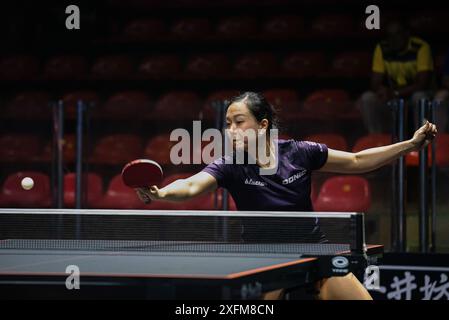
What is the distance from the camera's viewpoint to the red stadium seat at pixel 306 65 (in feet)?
34.5

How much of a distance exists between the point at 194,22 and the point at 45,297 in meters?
7.26

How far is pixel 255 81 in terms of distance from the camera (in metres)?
10.7

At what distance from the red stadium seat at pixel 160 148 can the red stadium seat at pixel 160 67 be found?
3426 mm

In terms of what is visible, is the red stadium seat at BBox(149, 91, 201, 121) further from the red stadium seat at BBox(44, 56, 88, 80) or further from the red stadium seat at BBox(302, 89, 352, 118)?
the red stadium seat at BBox(44, 56, 88, 80)

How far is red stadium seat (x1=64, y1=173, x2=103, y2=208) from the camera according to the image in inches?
295

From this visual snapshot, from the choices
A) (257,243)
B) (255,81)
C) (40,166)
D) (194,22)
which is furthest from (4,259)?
(194,22)

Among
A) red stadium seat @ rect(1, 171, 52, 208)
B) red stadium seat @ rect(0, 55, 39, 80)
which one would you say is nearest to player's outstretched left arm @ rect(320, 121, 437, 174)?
red stadium seat @ rect(1, 171, 52, 208)

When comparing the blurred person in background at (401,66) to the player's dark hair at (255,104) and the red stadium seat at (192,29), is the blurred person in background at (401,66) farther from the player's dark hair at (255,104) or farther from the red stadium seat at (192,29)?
the player's dark hair at (255,104)

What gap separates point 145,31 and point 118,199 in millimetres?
4351

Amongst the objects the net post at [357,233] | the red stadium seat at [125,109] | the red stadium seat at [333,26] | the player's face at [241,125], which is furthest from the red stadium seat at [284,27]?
the net post at [357,233]

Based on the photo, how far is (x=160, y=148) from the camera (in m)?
7.39

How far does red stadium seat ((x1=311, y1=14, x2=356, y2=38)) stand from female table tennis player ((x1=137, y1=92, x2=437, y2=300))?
612 centimetres

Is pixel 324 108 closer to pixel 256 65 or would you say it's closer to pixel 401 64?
pixel 401 64

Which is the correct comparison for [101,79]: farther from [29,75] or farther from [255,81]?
[255,81]
